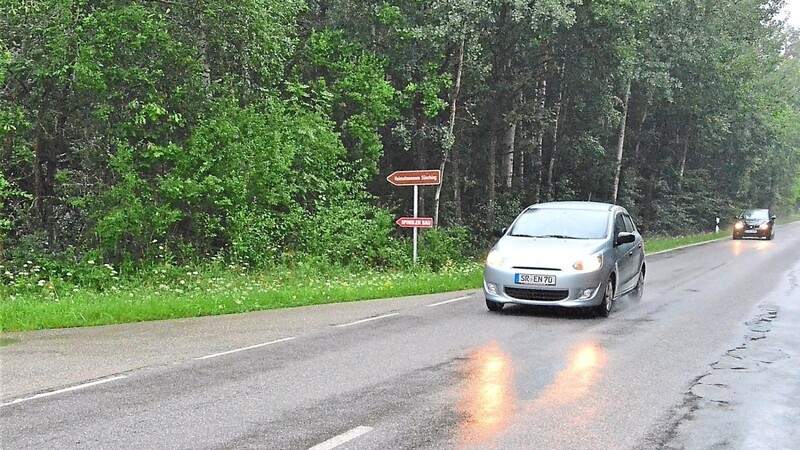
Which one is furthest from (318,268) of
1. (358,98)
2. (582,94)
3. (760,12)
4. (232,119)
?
(760,12)

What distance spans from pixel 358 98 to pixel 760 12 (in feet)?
99.4

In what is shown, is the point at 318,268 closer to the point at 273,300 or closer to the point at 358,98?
the point at 273,300

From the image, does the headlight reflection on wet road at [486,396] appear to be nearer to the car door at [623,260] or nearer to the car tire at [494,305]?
the car tire at [494,305]

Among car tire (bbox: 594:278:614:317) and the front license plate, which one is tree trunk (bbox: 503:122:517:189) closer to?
car tire (bbox: 594:278:614:317)

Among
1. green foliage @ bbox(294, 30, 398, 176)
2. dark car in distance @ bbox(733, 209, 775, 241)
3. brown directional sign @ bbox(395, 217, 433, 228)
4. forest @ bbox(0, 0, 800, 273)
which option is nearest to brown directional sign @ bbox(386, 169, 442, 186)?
brown directional sign @ bbox(395, 217, 433, 228)

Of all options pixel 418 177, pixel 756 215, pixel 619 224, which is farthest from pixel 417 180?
pixel 756 215

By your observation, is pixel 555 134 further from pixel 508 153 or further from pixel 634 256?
pixel 634 256

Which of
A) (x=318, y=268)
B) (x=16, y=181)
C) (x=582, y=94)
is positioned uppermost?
(x=582, y=94)

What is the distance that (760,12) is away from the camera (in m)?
45.0

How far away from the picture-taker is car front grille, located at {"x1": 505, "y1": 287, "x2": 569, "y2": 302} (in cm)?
1205

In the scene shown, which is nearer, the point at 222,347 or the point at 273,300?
the point at 222,347

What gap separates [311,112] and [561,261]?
12560 millimetres

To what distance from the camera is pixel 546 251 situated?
1229 cm

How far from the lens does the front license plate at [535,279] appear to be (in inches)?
472
